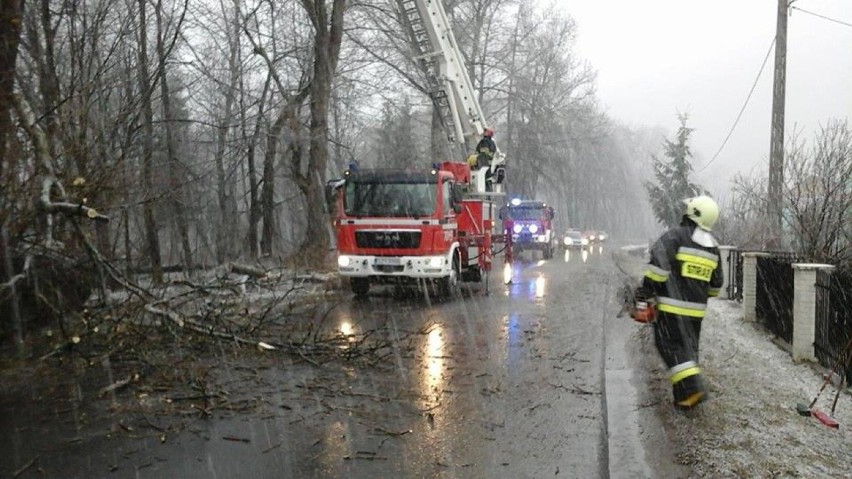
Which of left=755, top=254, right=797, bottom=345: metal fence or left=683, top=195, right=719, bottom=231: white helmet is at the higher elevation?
left=683, top=195, right=719, bottom=231: white helmet

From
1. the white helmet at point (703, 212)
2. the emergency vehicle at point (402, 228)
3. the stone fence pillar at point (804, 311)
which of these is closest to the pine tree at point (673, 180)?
the emergency vehicle at point (402, 228)

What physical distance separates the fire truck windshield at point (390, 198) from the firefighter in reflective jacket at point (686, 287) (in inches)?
307

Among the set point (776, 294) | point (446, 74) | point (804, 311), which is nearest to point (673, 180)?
point (446, 74)

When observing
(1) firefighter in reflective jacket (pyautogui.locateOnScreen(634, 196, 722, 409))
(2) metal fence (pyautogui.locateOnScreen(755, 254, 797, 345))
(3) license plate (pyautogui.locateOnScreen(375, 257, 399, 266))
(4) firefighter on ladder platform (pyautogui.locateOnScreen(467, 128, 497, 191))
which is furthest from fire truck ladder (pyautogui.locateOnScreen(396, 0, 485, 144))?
(1) firefighter in reflective jacket (pyautogui.locateOnScreen(634, 196, 722, 409))

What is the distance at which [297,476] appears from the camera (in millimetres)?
4438

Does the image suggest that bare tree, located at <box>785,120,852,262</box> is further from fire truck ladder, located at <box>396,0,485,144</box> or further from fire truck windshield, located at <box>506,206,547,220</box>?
fire truck windshield, located at <box>506,206,547,220</box>

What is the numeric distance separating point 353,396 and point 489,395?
1.27 metres

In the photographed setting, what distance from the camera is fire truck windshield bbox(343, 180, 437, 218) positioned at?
43.7 ft

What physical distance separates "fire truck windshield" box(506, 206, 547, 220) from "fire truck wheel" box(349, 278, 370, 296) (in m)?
19.2

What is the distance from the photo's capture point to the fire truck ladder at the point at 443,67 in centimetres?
1748

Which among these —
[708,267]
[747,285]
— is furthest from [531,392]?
[747,285]

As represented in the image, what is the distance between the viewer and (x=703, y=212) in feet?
18.4

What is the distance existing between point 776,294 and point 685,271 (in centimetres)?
476

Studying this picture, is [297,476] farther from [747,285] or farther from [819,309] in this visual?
[747,285]
